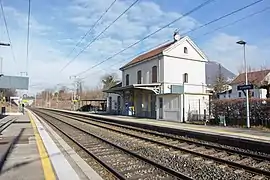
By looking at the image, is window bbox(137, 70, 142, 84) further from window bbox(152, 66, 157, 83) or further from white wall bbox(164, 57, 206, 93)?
white wall bbox(164, 57, 206, 93)

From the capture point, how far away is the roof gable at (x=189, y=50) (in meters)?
37.2

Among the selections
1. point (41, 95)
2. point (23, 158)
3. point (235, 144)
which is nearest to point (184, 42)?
point (235, 144)

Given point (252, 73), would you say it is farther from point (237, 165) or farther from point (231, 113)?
point (237, 165)

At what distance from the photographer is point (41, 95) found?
160 meters

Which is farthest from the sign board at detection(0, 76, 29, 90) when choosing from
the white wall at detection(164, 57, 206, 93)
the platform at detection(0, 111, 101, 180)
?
the platform at detection(0, 111, 101, 180)

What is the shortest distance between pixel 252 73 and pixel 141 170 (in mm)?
61330

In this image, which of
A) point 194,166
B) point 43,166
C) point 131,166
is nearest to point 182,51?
point 194,166

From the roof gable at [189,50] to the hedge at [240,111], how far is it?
13.6 metres

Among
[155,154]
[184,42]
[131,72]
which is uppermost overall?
[184,42]

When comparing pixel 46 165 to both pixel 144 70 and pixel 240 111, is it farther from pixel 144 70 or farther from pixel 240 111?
pixel 144 70

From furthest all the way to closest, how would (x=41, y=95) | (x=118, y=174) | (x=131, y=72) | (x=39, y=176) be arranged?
(x=41, y=95) → (x=131, y=72) → (x=118, y=174) → (x=39, y=176)

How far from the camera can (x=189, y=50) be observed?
39.3 meters

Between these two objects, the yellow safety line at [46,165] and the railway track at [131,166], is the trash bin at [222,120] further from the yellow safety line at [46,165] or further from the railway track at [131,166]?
the yellow safety line at [46,165]

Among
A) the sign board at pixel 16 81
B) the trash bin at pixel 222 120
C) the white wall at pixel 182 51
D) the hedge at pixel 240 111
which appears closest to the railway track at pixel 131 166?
the hedge at pixel 240 111
